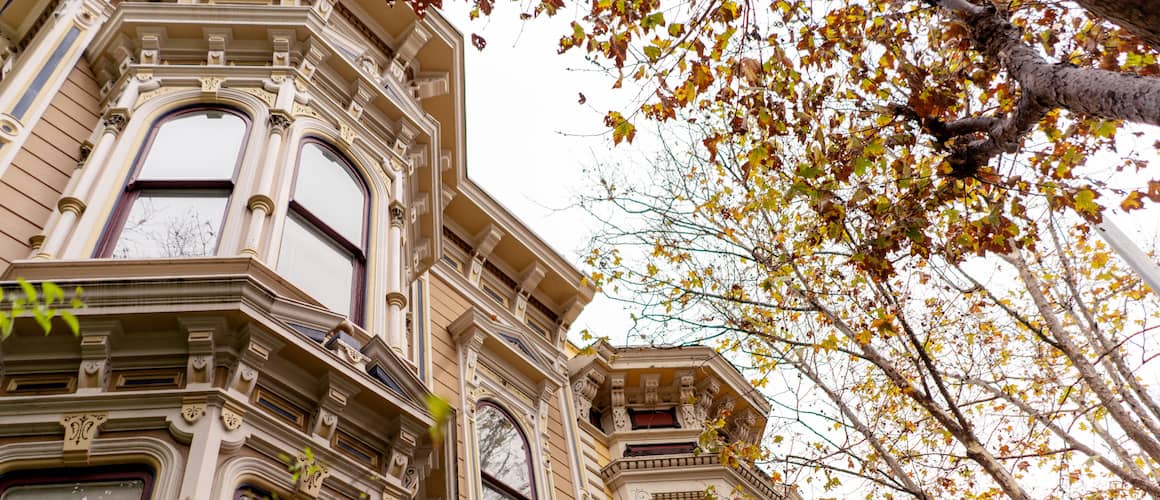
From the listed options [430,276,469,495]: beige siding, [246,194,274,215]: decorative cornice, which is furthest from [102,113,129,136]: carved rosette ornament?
[430,276,469,495]: beige siding

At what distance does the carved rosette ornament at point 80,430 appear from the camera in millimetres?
5219

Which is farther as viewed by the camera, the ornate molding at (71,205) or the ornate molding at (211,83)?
the ornate molding at (211,83)

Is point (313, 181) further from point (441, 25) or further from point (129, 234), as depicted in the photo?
point (441, 25)

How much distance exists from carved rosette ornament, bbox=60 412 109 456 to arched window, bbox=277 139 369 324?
A: 2255 mm

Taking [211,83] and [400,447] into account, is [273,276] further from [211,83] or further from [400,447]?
[211,83]

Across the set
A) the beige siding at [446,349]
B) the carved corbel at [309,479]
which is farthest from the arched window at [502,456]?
the carved corbel at [309,479]

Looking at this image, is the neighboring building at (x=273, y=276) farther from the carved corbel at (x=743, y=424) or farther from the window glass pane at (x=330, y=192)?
the carved corbel at (x=743, y=424)

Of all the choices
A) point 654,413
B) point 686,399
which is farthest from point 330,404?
point 686,399

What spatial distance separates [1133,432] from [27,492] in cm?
948

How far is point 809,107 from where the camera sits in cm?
818

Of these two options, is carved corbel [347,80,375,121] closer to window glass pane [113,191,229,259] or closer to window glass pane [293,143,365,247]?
window glass pane [293,143,365,247]

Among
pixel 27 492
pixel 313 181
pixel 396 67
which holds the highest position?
pixel 396 67

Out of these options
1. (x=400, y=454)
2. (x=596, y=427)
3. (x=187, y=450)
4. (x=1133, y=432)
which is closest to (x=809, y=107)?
(x=1133, y=432)

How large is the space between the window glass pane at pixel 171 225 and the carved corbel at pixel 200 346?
135cm
